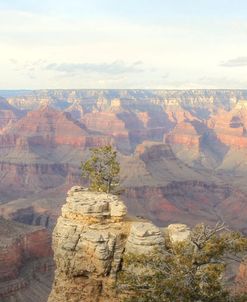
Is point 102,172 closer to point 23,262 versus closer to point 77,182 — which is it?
point 23,262

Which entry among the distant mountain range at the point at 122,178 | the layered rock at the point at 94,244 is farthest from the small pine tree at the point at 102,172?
the distant mountain range at the point at 122,178

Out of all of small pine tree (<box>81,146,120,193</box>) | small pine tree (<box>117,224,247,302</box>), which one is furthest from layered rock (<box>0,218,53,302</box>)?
small pine tree (<box>117,224,247,302</box>)

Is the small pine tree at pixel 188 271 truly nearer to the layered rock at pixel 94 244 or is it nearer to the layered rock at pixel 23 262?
the layered rock at pixel 94 244

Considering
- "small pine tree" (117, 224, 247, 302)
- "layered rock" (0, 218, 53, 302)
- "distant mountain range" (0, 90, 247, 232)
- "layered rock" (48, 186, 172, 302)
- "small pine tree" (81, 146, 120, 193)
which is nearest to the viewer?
"small pine tree" (117, 224, 247, 302)

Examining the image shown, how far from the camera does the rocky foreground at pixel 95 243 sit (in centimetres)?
2645

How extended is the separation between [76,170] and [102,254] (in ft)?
430

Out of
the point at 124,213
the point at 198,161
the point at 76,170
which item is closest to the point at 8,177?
the point at 76,170

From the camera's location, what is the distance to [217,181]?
143 meters

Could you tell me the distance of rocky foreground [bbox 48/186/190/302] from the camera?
2645cm

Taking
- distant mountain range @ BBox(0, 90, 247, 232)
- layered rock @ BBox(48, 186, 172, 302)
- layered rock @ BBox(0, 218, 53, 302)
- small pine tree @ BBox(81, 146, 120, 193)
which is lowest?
distant mountain range @ BBox(0, 90, 247, 232)

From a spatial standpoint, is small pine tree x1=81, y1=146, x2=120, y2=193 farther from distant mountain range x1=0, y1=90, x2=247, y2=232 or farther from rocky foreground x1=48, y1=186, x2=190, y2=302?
distant mountain range x1=0, y1=90, x2=247, y2=232

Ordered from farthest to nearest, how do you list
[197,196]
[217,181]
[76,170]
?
[76,170] < [217,181] < [197,196]

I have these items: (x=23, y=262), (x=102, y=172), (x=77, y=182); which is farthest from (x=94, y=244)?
(x=77, y=182)

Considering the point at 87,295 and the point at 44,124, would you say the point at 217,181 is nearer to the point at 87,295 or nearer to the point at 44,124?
the point at 44,124
